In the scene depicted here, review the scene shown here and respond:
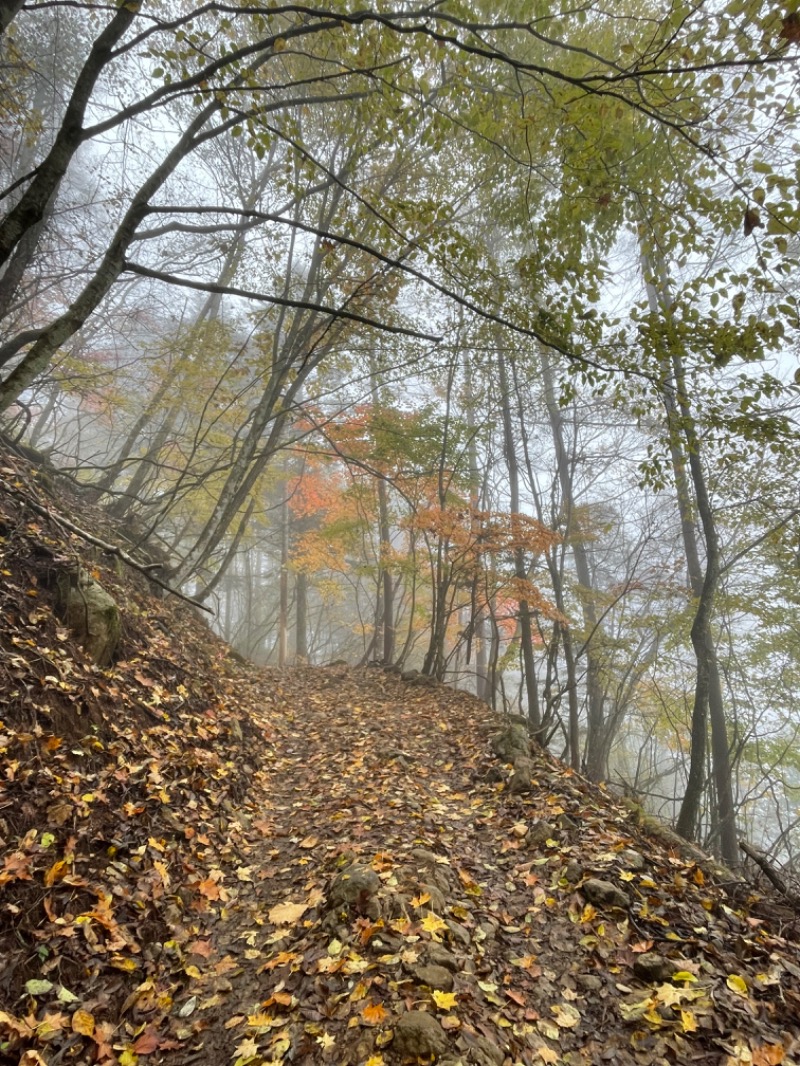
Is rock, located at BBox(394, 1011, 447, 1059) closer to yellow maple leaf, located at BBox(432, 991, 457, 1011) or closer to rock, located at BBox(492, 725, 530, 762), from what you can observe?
yellow maple leaf, located at BBox(432, 991, 457, 1011)

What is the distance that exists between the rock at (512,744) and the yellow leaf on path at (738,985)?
9.09 ft

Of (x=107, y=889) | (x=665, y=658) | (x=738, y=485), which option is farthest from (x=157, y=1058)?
(x=665, y=658)

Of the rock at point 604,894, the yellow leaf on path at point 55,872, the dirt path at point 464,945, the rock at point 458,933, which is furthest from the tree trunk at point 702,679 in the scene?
the yellow leaf on path at point 55,872

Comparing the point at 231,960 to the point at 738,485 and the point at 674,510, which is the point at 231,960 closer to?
the point at 738,485

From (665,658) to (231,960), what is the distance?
10163 mm

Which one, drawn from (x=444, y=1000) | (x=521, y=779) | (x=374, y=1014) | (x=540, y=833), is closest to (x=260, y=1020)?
(x=374, y=1014)

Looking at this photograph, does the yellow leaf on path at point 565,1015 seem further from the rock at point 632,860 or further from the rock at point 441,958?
the rock at point 632,860

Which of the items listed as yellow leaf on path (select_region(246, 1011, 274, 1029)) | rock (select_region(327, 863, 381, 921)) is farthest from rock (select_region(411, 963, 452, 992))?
yellow leaf on path (select_region(246, 1011, 274, 1029))

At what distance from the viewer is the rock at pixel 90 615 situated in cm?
419

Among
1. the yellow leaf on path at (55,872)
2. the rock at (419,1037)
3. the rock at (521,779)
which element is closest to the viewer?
the rock at (419,1037)

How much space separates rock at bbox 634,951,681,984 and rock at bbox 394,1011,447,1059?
115cm

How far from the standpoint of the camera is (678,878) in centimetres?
343

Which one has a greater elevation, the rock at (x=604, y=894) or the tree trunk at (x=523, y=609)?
the tree trunk at (x=523, y=609)

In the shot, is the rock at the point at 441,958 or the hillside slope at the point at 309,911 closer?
the hillside slope at the point at 309,911
